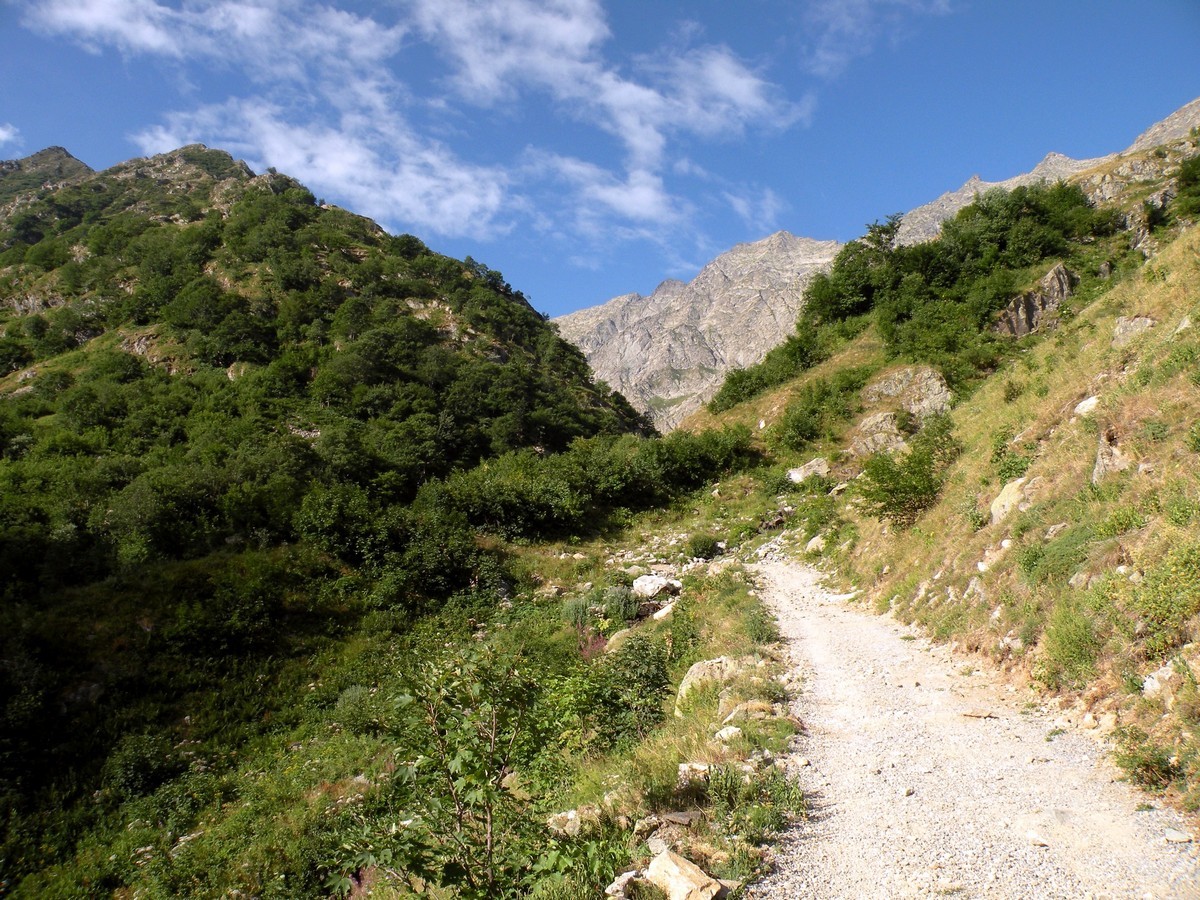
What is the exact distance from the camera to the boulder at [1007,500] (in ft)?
31.5

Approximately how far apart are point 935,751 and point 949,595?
4.83 metres

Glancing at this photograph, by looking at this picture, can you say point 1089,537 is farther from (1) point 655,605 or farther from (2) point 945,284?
(2) point 945,284

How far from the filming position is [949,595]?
965 cm

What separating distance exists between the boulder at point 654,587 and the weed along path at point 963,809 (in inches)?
406

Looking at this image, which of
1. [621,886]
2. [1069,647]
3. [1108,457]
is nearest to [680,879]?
[621,886]

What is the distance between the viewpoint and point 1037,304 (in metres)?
30.6

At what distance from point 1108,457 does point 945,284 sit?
1307 inches

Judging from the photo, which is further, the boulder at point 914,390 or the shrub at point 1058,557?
the boulder at point 914,390

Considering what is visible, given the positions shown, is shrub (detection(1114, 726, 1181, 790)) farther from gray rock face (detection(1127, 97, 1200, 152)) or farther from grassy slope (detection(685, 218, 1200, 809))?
gray rock face (detection(1127, 97, 1200, 152))

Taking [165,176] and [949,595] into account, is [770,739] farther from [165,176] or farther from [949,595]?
[165,176]

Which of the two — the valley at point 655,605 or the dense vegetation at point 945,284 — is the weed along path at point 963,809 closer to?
the valley at point 655,605

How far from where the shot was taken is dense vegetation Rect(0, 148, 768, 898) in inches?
387

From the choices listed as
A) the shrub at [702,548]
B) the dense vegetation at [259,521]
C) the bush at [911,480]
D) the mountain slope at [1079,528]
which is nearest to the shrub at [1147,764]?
the mountain slope at [1079,528]

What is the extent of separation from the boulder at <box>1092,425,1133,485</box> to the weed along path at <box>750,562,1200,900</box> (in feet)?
11.6
